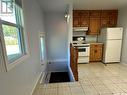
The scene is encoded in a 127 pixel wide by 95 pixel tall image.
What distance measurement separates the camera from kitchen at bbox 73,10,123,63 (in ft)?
15.6

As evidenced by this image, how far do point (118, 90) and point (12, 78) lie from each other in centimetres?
253

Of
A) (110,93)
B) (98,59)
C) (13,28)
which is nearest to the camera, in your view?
(13,28)

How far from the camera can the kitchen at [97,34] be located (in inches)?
187

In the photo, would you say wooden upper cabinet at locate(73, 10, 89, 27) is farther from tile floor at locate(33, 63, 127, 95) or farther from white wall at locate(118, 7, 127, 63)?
tile floor at locate(33, 63, 127, 95)

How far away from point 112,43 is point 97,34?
3.09ft

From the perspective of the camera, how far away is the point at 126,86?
2824 millimetres

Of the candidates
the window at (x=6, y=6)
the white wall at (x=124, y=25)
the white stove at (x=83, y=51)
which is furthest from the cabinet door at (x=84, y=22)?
the window at (x=6, y=6)

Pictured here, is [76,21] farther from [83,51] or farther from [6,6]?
[6,6]

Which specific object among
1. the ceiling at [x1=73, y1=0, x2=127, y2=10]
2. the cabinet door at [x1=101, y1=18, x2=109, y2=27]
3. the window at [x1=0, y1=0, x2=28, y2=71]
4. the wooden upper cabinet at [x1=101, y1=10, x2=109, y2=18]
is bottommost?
the window at [x1=0, y1=0, x2=28, y2=71]

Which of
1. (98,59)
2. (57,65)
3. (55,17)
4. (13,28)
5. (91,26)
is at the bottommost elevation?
(57,65)

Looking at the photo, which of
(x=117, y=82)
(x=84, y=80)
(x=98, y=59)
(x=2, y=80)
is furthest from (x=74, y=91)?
(x=98, y=59)

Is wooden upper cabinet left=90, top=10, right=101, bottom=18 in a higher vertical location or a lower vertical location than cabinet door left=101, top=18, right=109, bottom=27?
higher

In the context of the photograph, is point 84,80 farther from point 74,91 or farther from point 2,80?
point 2,80

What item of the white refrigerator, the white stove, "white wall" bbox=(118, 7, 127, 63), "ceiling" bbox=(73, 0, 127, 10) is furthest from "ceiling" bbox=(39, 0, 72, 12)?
"white wall" bbox=(118, 7, 127, 63)
